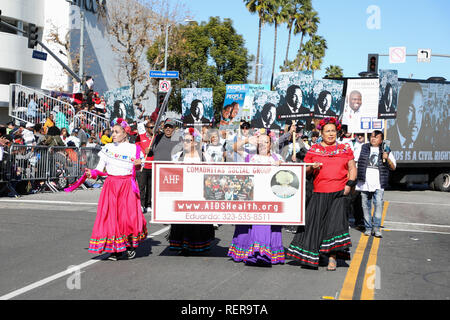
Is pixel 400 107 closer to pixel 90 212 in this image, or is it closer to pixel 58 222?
pixel 90 212

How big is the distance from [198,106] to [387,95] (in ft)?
24.1

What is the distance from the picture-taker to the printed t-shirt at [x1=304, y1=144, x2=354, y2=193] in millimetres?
7676

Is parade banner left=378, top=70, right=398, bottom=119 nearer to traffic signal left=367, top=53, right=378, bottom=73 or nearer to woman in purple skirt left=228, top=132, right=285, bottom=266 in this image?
woman in purple skirt left=228, top=132, right=285, bottom=266

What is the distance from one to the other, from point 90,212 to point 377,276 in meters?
7.88

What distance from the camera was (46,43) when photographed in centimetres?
3800

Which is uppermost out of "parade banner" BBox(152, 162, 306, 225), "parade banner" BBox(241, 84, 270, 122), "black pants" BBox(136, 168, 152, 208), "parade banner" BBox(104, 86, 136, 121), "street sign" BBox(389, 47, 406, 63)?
"street sign" BBox(389, 47, 406, 63)

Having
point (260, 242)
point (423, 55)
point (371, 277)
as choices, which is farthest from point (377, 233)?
point (423, 55)

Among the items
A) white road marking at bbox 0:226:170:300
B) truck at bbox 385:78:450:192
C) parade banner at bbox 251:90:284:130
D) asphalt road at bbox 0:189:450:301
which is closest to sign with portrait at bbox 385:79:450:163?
truck at bbox 385:78:450:192

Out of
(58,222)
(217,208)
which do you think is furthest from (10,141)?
(217,208)

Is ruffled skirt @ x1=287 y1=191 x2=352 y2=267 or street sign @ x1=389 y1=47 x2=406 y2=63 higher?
street sign @ x1=389 y1=47 x2=406 y2=63

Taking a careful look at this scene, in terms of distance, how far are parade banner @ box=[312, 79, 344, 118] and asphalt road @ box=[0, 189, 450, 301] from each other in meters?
5.52

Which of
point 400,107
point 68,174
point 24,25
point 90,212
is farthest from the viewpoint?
point 24,25

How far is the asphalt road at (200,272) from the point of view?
619cm
